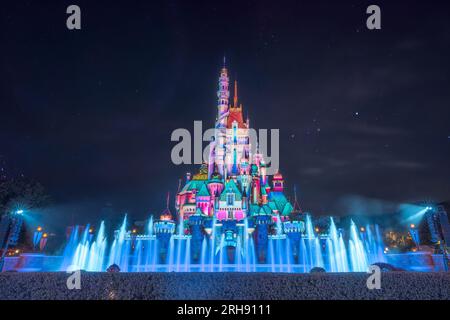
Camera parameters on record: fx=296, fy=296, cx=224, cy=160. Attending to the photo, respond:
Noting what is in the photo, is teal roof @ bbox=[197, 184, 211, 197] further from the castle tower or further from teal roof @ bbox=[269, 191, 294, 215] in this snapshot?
teal roof @ bbox=[269, 191, 294, 215]

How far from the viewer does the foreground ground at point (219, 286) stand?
9773 mm

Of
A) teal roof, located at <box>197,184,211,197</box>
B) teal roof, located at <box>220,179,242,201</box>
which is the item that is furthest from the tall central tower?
teal roof, located at <box>220,179,242,201</box>

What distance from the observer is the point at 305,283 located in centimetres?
1002

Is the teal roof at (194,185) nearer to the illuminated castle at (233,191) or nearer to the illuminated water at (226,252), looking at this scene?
the illuminated castle at (233,191)

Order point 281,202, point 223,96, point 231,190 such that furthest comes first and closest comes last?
point 223,96
point 281,202
point 231,190

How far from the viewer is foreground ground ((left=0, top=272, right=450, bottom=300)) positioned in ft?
32.1

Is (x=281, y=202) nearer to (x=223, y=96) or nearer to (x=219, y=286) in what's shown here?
(x=223, y=96)

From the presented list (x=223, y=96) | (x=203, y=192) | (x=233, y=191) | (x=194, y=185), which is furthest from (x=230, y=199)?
(x=223, y=96)

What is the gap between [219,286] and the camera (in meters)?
9.98

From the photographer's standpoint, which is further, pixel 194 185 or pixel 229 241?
pixel 194 185

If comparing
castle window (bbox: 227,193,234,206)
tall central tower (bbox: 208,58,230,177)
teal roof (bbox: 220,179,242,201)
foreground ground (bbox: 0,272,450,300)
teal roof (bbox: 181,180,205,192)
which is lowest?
foreground ground (bbox: 0,272,450,300)

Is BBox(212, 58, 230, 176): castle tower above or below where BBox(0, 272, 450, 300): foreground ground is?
above
